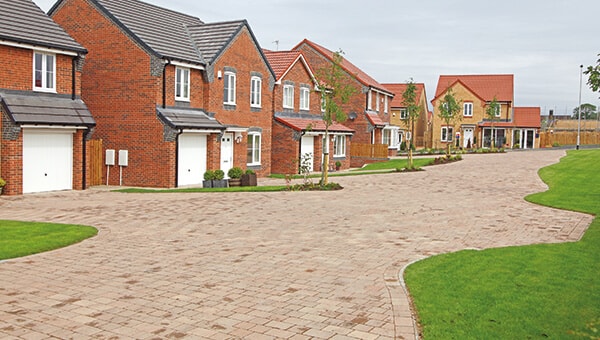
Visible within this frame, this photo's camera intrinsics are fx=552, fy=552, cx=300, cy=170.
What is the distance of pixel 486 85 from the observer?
69875 mm

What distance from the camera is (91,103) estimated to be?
2698 centimetres

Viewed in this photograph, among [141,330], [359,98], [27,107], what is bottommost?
[141,330]

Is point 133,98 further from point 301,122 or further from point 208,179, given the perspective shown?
point 301,122

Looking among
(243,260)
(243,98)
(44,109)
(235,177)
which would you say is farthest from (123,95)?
(243,260)

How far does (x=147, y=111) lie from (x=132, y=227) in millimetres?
12513

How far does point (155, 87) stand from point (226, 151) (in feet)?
20.1

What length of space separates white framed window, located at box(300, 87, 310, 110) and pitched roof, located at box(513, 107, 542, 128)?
37.6 m

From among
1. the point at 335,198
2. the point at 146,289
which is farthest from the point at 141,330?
the point at 335,198

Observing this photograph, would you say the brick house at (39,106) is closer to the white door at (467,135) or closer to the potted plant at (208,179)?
the potted plant at (208,179)

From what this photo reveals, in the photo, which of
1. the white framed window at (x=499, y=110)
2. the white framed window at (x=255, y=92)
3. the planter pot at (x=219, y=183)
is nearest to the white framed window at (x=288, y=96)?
the white framed window at (x=255, y=92)

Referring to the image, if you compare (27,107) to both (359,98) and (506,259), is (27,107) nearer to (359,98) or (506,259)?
(506,259)

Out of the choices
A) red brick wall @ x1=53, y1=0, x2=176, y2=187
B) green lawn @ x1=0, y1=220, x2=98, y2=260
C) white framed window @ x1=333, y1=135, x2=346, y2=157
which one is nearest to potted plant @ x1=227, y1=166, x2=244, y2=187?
red brick wall @ x1=53, y1=0, x2=176, y2=187

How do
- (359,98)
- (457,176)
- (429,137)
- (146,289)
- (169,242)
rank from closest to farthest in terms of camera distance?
(146,289) → (169,242) → (457,176) → (359,98) → (429,137)

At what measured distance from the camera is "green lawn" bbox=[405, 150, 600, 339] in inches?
265
